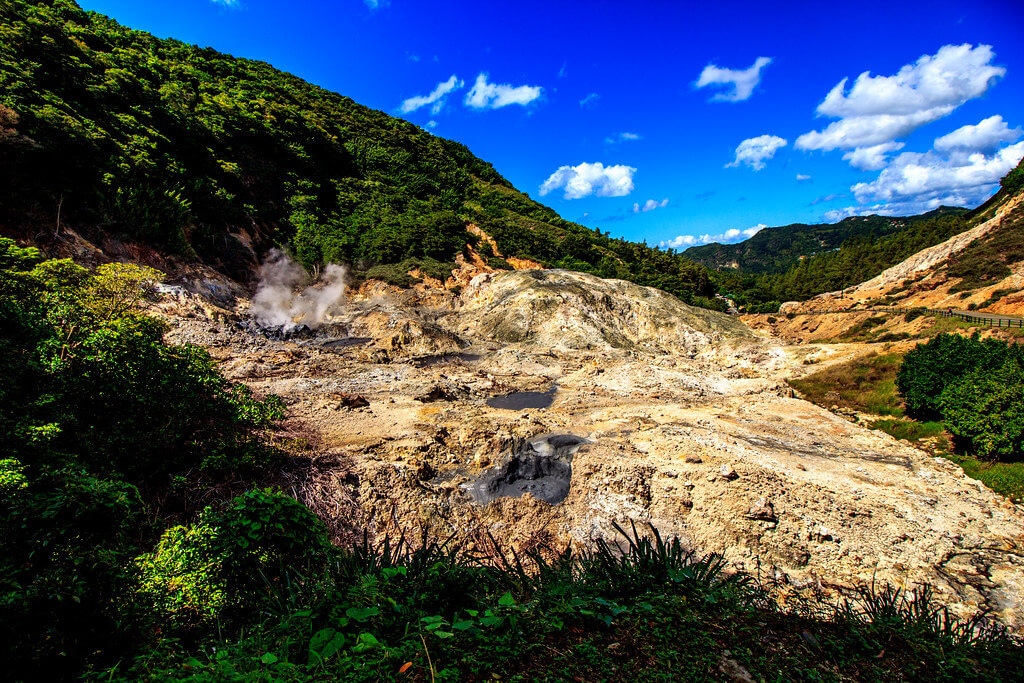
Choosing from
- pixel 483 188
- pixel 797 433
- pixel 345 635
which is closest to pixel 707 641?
pixel 345 635

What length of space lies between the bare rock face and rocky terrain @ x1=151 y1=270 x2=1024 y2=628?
3.81 m

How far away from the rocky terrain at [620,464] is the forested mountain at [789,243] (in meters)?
134

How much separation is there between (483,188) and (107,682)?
185 ft

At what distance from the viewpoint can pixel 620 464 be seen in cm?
930

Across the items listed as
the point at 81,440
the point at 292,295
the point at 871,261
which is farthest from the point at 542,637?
the point at 871,261

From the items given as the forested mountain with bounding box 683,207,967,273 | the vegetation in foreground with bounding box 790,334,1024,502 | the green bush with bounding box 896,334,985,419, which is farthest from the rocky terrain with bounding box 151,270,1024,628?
the forested mountain with bounding box 683,207,967,273

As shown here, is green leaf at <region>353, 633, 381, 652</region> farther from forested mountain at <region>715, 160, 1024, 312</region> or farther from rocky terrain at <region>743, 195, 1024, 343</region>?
forested mountain at <region>715, 160, 1024, 312</region>

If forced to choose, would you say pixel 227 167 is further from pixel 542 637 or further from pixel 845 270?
pixel 845 270

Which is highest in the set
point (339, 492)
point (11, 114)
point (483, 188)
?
point (483, 188)

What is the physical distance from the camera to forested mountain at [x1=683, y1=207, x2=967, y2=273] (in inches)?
5517

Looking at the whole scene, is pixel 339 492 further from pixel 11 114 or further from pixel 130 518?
pixel 11 114

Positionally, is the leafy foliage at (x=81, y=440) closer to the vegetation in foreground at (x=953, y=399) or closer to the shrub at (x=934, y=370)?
the vegetation in foreground at (x=953, y=399)

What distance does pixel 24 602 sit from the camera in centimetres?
270

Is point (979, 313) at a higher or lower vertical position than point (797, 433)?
higher
